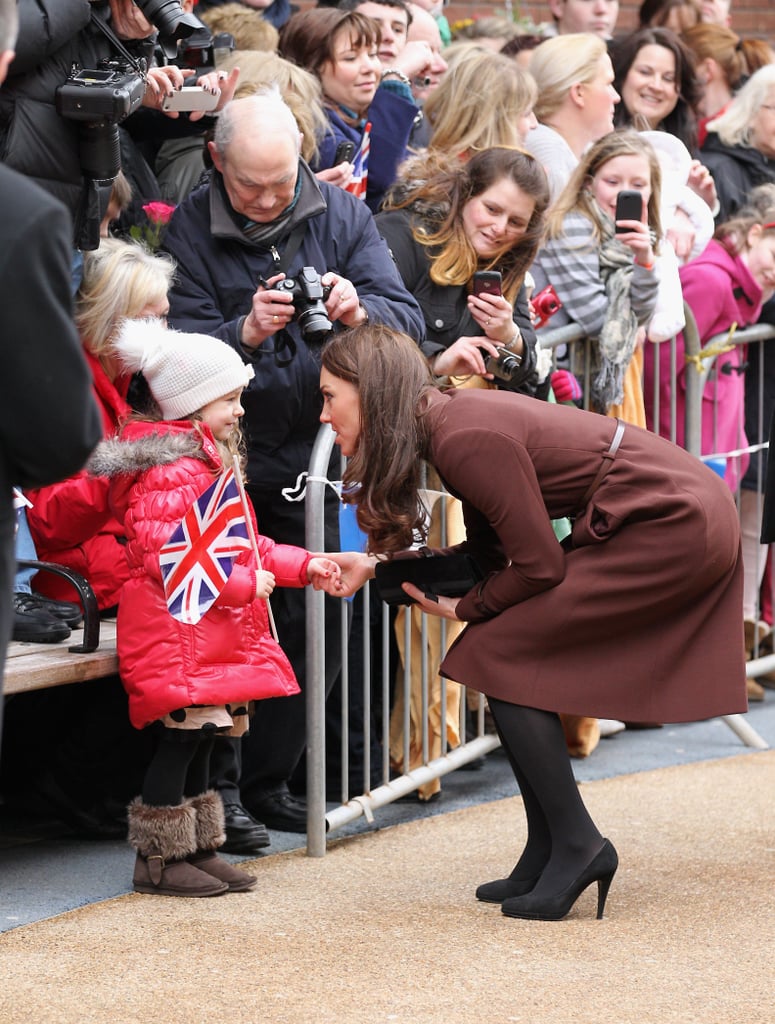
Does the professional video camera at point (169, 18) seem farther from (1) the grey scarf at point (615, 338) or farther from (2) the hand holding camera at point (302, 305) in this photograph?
(1) the grey scarf at point (615, 338)

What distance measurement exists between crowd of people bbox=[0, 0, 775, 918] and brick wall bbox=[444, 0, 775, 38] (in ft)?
14.5

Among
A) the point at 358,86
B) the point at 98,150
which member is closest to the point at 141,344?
the point at 98,150

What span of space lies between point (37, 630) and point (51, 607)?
0.11 meters

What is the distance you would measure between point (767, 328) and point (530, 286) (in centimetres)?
142

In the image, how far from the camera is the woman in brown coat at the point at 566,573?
4004mm

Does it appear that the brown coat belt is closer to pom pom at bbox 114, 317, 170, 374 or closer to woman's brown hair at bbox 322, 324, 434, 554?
woman's brown hair at bbox 322, 324, 434, 554

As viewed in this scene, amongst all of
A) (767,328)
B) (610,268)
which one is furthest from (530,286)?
(767,328)

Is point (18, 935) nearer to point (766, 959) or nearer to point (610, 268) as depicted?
point (766, 959)

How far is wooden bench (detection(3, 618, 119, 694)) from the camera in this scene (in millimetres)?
4070

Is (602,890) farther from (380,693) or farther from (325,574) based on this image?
(380,693)

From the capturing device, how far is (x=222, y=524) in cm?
404

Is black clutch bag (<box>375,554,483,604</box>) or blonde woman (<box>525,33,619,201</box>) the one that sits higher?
blonde woman (<box>525,33,619,201</box>)

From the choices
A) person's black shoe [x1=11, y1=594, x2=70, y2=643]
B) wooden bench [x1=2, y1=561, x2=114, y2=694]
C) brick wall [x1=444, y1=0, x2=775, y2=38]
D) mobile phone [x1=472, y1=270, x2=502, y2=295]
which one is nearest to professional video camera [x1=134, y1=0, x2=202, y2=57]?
mobile phone [x1=472, y1=270, x2=502, y2=295]

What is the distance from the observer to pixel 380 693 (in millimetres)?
5605
